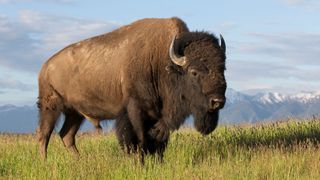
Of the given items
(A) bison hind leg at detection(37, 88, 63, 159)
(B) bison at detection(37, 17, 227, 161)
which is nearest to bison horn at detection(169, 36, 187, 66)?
(B) bison at detection(37, 17, 227, 161)

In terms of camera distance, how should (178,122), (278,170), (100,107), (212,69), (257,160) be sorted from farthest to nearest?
(100,107)
(178,122)
(212,69)
(257,160)
(278,170)

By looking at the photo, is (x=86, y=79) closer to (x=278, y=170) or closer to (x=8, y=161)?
(x=8, y=161)

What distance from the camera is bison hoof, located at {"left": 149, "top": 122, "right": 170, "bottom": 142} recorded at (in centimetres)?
1038

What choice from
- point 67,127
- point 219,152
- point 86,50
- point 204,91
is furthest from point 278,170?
point 67,127

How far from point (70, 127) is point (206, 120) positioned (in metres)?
4.06

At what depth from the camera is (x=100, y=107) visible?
1147cm

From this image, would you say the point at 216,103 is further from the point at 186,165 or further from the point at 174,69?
the point at 174,69

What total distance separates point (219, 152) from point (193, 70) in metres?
1.90

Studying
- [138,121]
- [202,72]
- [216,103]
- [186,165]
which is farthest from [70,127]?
[216,103]

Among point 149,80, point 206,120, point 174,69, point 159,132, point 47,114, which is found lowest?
point 47,114

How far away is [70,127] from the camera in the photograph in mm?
13070

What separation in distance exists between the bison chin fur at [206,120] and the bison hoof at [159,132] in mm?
559

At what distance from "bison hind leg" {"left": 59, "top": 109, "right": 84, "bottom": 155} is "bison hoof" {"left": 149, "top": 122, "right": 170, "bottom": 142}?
9.67 ft

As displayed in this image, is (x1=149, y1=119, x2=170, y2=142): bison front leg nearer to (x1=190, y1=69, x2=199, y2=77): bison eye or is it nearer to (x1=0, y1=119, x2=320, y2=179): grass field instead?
(x1=0, y1=119, x2=320, y2=179): grass field
